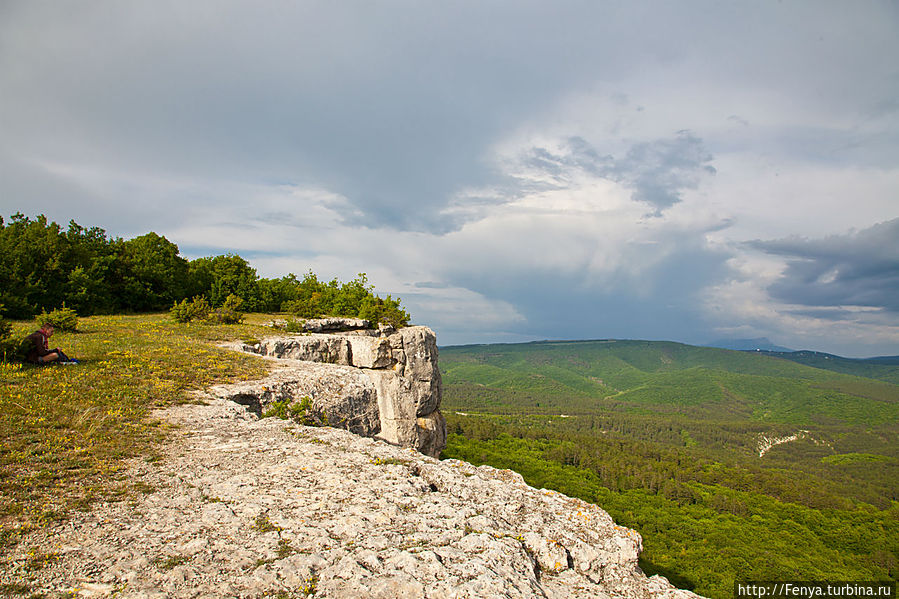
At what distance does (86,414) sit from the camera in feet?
30.3

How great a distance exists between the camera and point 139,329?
21.7 m

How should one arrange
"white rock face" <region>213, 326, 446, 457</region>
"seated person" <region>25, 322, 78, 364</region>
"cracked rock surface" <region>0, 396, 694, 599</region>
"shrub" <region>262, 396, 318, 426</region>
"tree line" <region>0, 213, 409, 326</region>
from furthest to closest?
"tree line" <region>0, 213, 409, 326</region>
"white rock face" <region>213, 326, 446, 457</region>
"seated person" <region>25, 322, 78, 364</region>
"shrub" <region>262, 396, 318, 426</region>
"cracked rock surface" <region>0, 396, 694, 599</region>

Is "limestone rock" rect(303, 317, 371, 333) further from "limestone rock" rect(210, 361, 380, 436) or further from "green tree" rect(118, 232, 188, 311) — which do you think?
"green tree" rect(118, 232, 188, 311)


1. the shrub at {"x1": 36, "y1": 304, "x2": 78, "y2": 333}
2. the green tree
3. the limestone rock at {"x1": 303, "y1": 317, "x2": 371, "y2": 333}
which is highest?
the green tree

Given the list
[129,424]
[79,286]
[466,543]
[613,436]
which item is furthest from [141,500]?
[613,436]

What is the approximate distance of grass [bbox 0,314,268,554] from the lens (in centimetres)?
617

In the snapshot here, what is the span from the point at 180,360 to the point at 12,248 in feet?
69.6

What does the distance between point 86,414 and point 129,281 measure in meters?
27.6

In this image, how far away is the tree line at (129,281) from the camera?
2578 centimetres

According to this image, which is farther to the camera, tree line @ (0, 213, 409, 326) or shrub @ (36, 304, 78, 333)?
tree line @ (0, 213, 409, 326)

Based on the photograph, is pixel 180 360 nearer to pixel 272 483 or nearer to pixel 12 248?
pixel 272 483

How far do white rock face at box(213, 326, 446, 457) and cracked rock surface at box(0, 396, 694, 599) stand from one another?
21.0 ft

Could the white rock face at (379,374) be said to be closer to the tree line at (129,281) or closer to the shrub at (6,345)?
the tree line at (129,281)

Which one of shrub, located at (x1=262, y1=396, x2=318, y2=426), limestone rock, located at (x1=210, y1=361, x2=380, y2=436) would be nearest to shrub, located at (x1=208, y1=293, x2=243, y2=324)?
limestone rock, located at (x1=210, y1=361, x2=380, y2=436)
